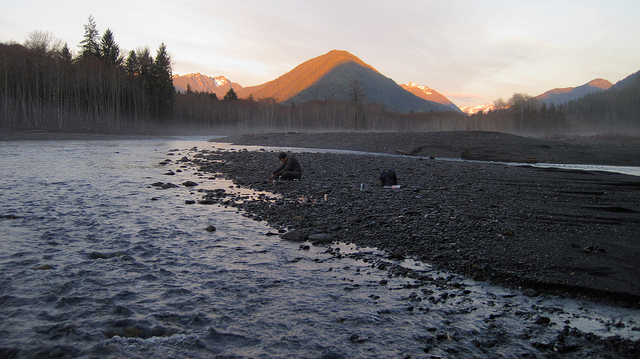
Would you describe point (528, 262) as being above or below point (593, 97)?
below

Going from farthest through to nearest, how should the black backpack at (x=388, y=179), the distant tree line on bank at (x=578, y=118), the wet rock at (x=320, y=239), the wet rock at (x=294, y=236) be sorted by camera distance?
the distant tree line on bank at (x=578, y=118) < the black backpack at (x=388, y=179) < the wet rock at (x=294, y=236) < the wet rock at (x=320, y=239)

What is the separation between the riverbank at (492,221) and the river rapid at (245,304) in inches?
23.6

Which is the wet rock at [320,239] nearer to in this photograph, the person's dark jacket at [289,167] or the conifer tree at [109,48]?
the person's dark jacket at [289,167]

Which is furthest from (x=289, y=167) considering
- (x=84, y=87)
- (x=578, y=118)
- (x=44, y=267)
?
(x=578, y=118)

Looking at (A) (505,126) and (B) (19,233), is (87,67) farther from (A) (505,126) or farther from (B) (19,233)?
(A) (505,126)

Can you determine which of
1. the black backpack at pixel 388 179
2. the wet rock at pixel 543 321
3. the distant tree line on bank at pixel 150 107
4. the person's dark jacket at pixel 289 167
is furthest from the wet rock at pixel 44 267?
the distant tree line on bank at pixel 150 107

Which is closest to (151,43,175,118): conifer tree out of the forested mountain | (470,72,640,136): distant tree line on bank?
(470,72,640,136): distant tree line on bank

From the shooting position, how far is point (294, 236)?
9344mm

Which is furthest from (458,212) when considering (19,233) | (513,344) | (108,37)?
(108,37)

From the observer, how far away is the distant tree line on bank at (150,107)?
207ft

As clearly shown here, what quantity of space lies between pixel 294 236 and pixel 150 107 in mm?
94880

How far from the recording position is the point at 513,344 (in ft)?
15.9

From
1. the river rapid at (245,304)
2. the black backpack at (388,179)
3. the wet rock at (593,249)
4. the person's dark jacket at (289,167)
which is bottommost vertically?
the river rapid at (245,304)

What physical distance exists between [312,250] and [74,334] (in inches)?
190
